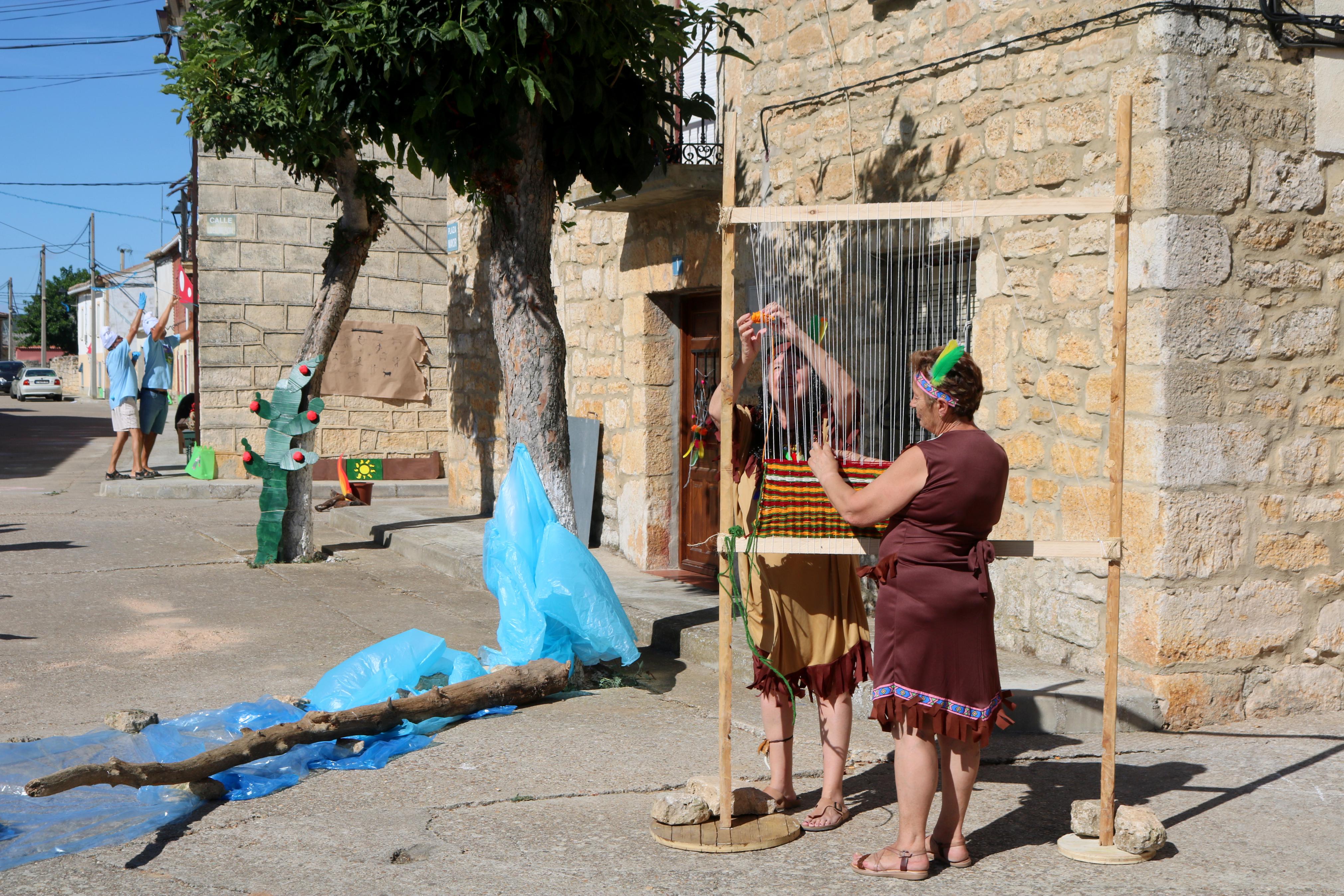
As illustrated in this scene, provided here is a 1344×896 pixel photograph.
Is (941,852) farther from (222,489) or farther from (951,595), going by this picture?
(222,489)

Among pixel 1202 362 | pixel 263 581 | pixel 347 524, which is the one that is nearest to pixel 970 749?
pixel 1202 362

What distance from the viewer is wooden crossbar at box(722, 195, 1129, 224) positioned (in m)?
3.62

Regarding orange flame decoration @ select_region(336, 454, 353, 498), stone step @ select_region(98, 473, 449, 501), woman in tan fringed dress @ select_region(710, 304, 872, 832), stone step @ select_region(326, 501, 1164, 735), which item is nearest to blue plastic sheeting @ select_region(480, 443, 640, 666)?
stone step @ select_region(326, 501, 1164, 735)

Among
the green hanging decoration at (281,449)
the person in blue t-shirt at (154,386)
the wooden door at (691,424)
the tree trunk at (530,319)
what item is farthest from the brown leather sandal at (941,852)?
the person in blue t-shirt at (154,386)

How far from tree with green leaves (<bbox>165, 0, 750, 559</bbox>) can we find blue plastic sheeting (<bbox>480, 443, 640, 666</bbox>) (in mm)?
437

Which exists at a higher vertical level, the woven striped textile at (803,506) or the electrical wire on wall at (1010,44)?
the electrical wire on wall at (1010,44)

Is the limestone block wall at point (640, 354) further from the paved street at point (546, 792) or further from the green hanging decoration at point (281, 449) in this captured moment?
the green hanging decoration at point (281, 449)

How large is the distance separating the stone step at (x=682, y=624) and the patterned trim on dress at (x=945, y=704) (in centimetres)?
140

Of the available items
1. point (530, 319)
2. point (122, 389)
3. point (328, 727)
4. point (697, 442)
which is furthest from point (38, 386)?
point (697, 442)

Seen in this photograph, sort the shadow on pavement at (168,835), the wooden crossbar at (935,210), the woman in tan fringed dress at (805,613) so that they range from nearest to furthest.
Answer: the shadow on pavement at (168,835)
the wooden crossbar at (935,210)
the woman in tan fringed dress at (805,613)

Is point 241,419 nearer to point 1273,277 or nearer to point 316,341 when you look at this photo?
point 316,341

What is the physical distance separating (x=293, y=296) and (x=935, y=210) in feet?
38.0

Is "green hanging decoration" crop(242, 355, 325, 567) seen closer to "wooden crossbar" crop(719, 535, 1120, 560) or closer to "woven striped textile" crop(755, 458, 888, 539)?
"woven striped textile" crop(755, 458, 888, 539)

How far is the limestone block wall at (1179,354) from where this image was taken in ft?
16.3
